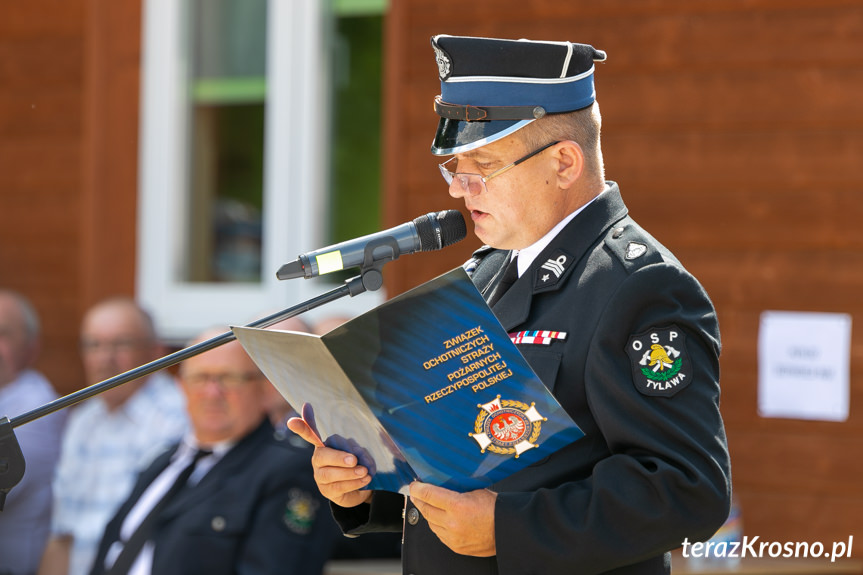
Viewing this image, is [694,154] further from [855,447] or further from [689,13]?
[855,447]

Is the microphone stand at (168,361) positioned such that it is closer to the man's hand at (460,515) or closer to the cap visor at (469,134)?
the cap visor at (469,134)

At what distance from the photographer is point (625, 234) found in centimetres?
166

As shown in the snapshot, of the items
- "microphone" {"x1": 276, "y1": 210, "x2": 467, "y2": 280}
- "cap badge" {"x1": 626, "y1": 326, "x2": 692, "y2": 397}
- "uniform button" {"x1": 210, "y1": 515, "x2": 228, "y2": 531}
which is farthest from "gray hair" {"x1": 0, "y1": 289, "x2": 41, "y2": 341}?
"cap badge" {"x1": 626, "y1": 326, "x2": 692, "y2": 397}

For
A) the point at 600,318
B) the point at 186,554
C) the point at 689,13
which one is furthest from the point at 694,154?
the point at 600,318

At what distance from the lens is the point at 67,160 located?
197 inches

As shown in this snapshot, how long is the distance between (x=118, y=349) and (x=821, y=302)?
8.47 ft

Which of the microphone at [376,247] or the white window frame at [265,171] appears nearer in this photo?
the microphone at [376,247]

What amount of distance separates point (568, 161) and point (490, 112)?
0.14 m

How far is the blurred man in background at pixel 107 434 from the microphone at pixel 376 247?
7.73 feet

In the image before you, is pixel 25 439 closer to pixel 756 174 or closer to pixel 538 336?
pixel 756 174

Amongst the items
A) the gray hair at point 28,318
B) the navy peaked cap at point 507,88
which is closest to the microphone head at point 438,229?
the navy peaked cap at point 507,88

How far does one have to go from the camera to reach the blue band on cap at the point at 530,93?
5.53 ft

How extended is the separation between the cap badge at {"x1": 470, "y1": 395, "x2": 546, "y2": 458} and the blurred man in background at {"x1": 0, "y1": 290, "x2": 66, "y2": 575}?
8.55ft

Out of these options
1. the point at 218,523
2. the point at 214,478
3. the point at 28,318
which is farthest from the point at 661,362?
the point at 28,318
